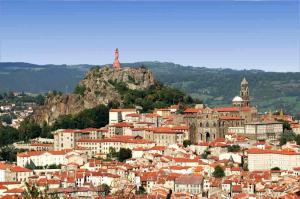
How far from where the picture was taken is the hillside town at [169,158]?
5000cm

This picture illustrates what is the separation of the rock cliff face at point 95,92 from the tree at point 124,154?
1641 cm

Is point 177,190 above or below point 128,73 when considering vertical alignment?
below

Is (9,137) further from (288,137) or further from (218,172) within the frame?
(218,172)

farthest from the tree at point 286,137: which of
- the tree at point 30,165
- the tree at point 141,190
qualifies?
the tree at point 30,165

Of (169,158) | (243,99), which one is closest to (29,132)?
(243,99)

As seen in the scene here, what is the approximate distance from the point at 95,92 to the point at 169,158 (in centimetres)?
2335

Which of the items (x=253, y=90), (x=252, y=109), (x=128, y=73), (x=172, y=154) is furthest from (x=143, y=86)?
(x=253, y=90)

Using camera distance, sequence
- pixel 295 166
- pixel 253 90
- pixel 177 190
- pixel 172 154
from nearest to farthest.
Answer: pixel 177 190 < pixel 295 166 < pixel 172 154 < pixel 253 90

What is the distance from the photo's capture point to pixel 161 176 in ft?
171

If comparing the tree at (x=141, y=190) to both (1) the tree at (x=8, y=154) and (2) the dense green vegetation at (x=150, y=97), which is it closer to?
(1) the tree at (x=8, y=154)

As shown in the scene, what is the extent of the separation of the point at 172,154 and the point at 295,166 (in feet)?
30.2

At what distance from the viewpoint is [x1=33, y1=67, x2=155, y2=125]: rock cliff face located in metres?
78.5

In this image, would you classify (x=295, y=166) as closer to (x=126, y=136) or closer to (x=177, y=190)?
(x=177, y=190)

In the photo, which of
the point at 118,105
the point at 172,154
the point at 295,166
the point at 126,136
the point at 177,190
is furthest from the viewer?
the point at 118,105
